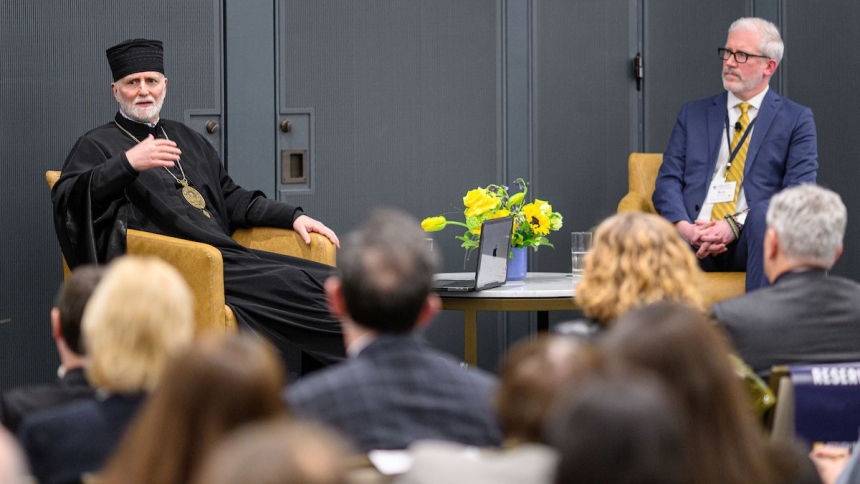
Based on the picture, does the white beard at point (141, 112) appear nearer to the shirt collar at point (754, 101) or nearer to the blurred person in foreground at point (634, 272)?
the shirt collar at point (754, 101)

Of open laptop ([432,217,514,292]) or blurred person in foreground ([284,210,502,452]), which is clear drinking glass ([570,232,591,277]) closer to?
open laptop ([432,217,514,292])

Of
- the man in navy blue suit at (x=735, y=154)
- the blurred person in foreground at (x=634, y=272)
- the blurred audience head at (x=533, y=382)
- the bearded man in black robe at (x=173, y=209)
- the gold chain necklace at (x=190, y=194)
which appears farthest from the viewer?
the man in navy blue suit at (x=735, y=154)

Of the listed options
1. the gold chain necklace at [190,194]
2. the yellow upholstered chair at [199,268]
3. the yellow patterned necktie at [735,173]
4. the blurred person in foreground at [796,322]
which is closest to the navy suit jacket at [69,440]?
the blurred person in foreground at [796,322]

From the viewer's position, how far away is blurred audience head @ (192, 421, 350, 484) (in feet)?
2.85

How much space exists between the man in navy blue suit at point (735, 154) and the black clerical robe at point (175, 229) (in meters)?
1.52

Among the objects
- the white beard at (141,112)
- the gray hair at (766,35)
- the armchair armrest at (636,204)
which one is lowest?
the armchair armrest at (636,204)

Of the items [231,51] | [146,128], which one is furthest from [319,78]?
[146,128]

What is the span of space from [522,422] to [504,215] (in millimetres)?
2523

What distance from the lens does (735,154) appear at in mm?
4586

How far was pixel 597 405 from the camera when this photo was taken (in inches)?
38.9

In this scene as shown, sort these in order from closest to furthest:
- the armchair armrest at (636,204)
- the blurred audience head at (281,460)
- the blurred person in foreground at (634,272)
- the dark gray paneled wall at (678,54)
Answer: the blurred audience head at (281,460) → the blurred person in foreground at (634,272) → the armchair armrest at (636,204) → the dark gray paneled wall at (678,54)

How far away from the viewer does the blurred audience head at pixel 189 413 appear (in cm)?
121

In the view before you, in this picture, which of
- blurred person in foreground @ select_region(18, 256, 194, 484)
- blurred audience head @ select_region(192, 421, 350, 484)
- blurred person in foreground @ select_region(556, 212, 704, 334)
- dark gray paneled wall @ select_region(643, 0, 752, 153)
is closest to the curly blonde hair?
blurred person in foreground @ select_region(556, 212, 704, 334)

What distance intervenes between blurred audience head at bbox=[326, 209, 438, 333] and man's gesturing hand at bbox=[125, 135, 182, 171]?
212 cm
